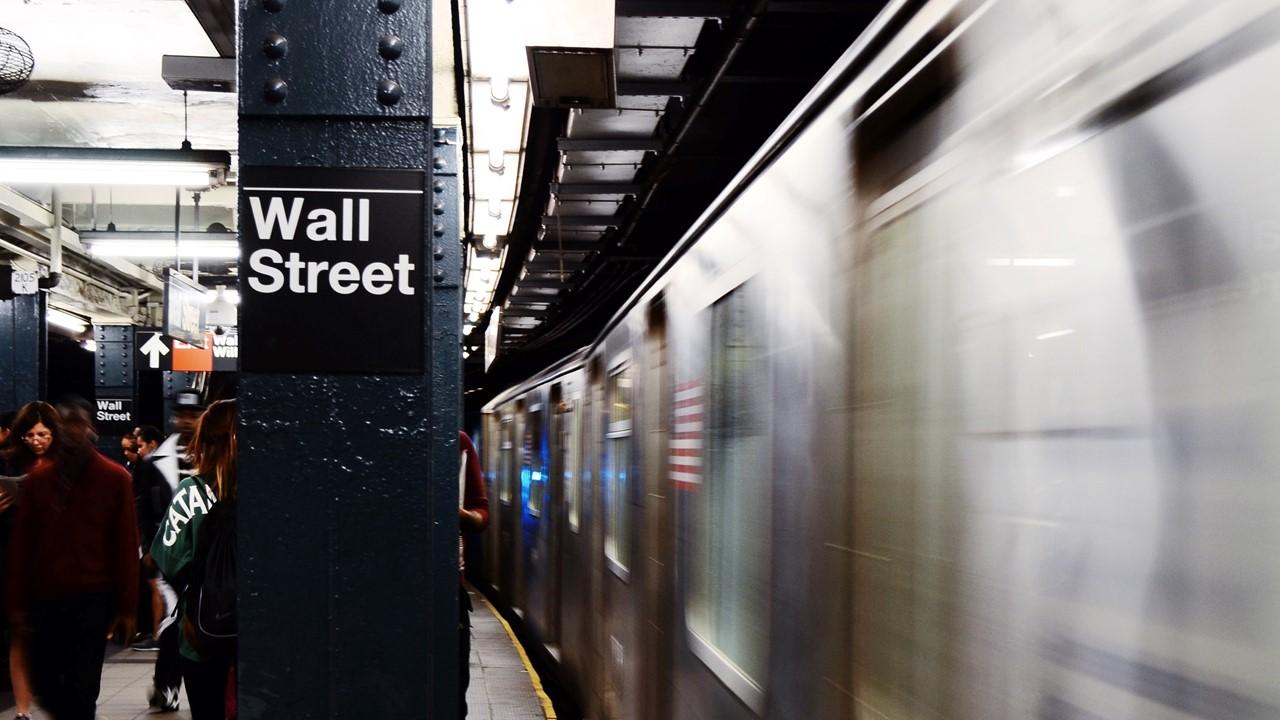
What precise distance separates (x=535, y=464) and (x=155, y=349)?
5.00 metres

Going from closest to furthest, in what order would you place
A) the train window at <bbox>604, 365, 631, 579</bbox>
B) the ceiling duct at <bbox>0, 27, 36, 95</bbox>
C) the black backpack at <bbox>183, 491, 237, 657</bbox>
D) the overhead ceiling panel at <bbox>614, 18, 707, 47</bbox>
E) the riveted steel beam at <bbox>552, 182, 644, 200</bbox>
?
the black backpack at <bbox>183, 491, 237, 657</bbox> → the train window at <bbox>604, 365, 631, 579</bbox> → the ceiling duct at <bbox>0, 27, 36, 95</bbox> → the overhead ceiling panel at <bbox>614, 18, 707, 47</bbox> → the riveted steel beam at <bbox>552, 182, 644, 200</bbox>

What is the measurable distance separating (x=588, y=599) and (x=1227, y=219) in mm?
6478

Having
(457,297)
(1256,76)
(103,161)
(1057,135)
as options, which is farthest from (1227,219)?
(103,161)

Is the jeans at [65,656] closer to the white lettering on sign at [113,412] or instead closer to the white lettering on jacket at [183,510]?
the white lettering on jacket at [183,510]

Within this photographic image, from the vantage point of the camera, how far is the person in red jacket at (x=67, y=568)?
196 inches

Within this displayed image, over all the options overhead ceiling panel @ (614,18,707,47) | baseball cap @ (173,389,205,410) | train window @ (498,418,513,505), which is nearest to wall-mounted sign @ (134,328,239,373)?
train window @ (498,418,513,505)

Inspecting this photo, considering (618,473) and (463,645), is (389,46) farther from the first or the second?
(618,473)

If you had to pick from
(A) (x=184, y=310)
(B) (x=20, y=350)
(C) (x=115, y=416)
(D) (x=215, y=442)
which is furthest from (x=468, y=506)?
(C) (x=115, y=416)

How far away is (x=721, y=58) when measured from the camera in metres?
6.92

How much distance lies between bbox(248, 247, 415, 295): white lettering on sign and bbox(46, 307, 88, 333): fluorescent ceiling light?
14.3 m

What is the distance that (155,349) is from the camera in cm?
1300

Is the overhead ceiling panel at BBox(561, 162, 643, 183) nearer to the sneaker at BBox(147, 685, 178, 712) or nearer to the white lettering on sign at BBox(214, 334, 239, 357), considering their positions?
the sneaker at BBox(147, 685, 178, 712)

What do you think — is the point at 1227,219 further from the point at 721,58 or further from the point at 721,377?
the point at 721,58

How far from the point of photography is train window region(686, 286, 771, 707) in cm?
302
